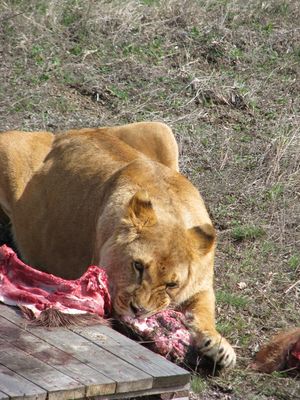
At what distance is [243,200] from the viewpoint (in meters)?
8.70

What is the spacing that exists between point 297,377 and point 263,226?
2.29 metres

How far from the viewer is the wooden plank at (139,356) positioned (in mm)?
5281

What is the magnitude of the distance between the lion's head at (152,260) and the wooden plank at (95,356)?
17.4 inches

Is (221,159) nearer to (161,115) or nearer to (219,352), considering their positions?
(161,115)

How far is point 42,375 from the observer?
4980mm

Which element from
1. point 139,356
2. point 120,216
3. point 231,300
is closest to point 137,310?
point 139,356

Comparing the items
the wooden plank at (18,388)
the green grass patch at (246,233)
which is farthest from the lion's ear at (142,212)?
the green grass patch at (246,233)

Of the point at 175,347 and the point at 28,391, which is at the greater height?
the point at 28,391

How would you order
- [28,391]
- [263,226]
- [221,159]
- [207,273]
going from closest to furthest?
[28,391], [207,273], [263,226], [221,159]

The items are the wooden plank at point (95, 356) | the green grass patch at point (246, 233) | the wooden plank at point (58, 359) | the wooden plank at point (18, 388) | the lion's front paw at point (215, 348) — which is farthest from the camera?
the green grass patch at point (246, 233)

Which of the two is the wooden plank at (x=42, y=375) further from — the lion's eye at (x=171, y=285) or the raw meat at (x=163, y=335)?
the lion's eye at (x=171, y=285)

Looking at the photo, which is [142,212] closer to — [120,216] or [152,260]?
[120,216]

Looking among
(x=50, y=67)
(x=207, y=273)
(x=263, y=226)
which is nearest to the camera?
(x=207, y=273)

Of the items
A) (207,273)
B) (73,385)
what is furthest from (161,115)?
(73,385)
